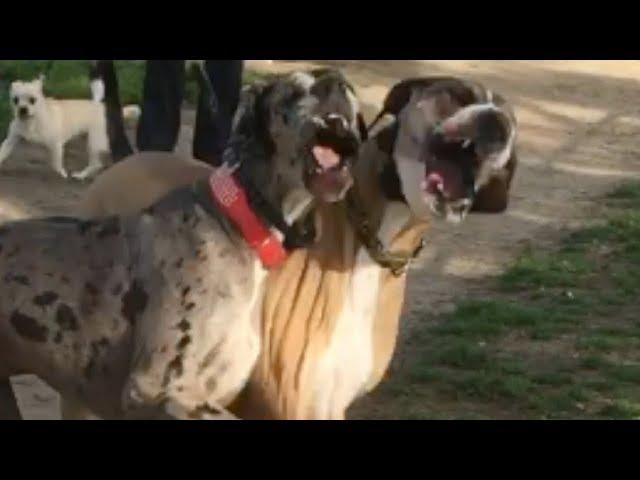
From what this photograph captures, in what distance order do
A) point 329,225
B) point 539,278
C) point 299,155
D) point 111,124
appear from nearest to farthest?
point 299,155 < point 329,225 < point 111,124 < point 539,278

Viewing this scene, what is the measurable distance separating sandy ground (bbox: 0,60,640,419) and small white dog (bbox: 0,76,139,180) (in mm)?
139

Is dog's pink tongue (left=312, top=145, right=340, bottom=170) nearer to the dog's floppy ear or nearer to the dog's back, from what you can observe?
the dog's floppy ear

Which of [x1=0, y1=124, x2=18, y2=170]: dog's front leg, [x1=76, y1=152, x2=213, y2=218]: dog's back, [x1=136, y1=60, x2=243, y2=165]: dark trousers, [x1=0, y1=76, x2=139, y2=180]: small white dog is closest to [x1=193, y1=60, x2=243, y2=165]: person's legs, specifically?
[x1=136, y1=60, x2=243, y2=165]: dark trousers

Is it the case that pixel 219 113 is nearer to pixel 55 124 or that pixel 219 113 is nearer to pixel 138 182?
pixel 55 124

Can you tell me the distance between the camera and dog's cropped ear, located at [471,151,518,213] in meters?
3.95

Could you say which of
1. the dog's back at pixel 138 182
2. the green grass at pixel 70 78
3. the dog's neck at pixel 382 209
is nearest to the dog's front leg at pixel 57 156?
the green grass at pixel 70 78

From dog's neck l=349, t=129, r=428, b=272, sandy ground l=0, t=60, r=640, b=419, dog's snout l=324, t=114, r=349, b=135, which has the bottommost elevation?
sandy ground l=0, t=60, r=640, b=419

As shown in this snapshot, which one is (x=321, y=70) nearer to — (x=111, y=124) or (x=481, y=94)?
(x=481, y=94)

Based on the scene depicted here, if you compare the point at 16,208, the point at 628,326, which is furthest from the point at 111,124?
the point at 628,326

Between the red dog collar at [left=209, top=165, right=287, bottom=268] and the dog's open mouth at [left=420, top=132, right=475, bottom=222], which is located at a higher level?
the dog's open mouth at [left=420, top=132, right=475, bottom=222]

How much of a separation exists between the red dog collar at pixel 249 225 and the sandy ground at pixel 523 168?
145 cm

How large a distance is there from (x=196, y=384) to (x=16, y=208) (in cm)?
437

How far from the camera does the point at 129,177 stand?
15.9 feet

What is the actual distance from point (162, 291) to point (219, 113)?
10.8 feet
